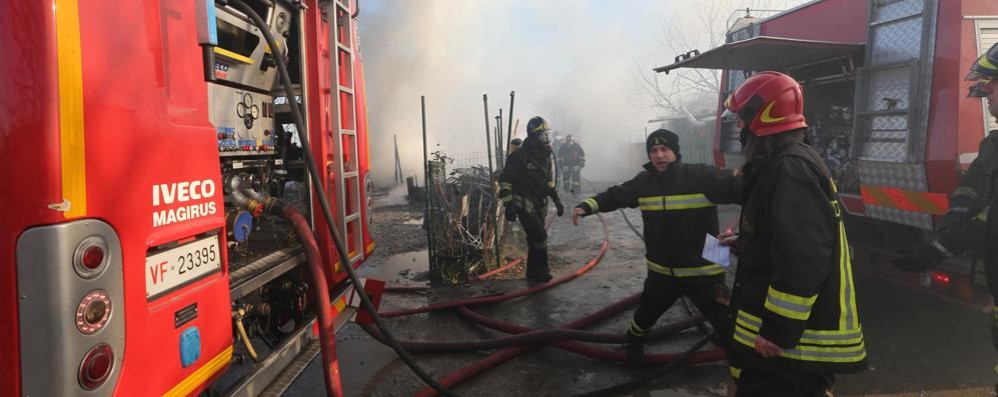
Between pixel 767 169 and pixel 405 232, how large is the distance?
744cm

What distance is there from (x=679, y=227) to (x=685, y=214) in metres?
0.09

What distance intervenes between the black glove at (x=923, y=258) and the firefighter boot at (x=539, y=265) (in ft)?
10.8

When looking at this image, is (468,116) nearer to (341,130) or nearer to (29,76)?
(341,130)

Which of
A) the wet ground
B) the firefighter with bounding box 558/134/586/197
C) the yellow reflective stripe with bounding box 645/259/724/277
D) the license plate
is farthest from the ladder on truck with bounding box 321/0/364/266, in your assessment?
the firefighter with bounding box 558/134/586/197

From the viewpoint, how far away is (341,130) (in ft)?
10.6

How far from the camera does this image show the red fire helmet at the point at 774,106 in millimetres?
2123

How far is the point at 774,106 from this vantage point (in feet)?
7.00

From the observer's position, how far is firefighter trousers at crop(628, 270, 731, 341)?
3.30m

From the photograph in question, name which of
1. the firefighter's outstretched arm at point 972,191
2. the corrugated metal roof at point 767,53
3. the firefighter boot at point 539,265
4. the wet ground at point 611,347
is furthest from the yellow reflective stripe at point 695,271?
the firefighter boot at point 539,265

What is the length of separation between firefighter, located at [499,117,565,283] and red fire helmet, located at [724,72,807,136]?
12.2ft

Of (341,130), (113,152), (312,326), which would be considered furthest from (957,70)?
(113,152)

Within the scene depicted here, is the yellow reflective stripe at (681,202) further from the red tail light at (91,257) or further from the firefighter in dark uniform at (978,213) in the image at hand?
the red tail light at (91,257)

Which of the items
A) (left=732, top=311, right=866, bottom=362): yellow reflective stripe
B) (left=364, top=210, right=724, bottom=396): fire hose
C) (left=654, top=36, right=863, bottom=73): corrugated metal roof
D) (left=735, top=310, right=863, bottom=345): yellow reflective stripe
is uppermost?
(left=654, top=36, right=863, bottom=73): corrugated metal roof

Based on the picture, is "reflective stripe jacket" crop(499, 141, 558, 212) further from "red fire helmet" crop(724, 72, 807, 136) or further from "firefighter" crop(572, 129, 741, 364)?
"red fire helmet" crop(724, 72, 807, 136)
